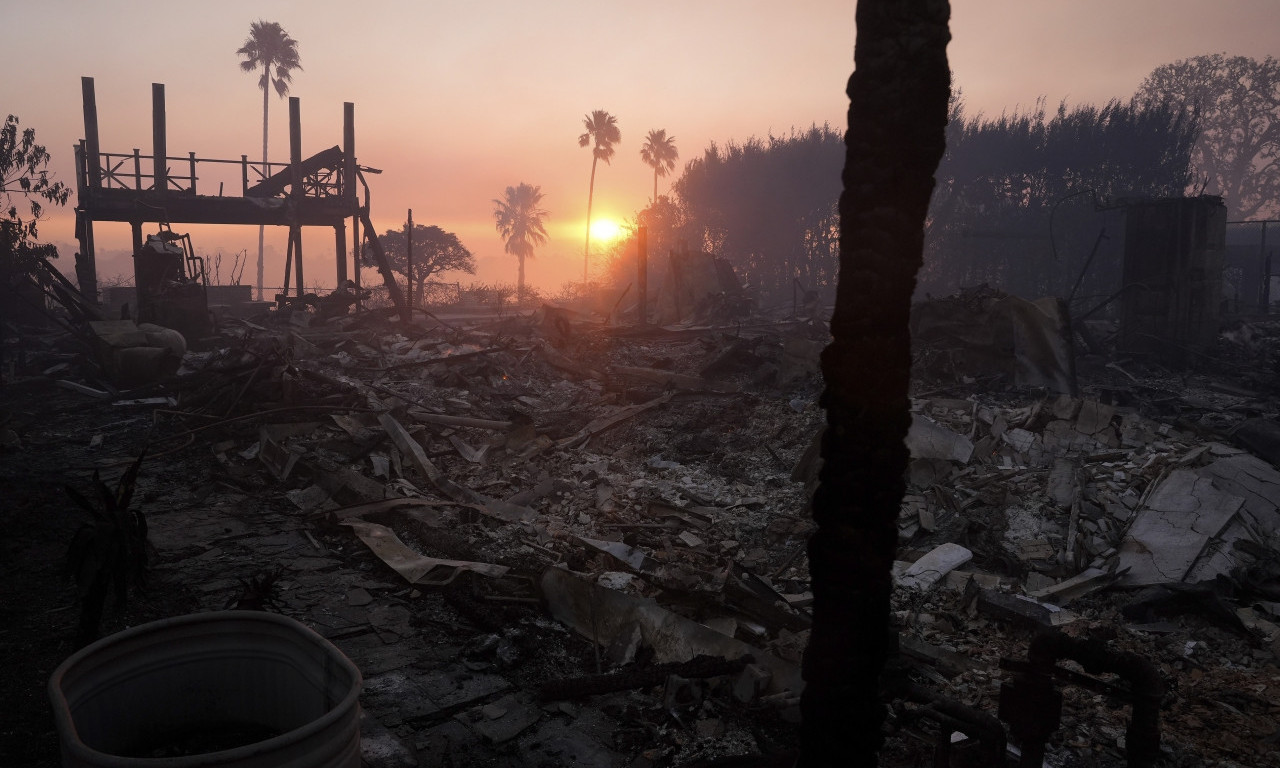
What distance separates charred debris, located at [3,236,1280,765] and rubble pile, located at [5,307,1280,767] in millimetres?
31

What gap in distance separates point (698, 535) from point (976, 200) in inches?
1413

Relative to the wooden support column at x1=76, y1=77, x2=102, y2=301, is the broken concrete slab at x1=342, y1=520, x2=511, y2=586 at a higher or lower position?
lower

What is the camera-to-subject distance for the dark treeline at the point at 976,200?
3409cm

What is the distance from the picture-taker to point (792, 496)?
8812mm

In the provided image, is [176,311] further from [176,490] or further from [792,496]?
[792,496]

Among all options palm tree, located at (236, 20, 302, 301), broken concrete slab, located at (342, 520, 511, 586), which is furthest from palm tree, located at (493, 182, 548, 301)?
broken concrete slab, located at (342, 520, 511, 586)

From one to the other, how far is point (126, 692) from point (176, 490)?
23.4ft

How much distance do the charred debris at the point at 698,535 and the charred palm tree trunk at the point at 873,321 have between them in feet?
4.89

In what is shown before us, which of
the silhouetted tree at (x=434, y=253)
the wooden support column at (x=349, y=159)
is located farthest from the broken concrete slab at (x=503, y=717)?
the silhouetted tree at (x=434, y=253)

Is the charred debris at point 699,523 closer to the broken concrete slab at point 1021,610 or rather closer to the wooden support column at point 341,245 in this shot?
the broken concrete slab at point 1021,610

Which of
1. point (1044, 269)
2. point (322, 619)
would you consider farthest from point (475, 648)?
point (1044, 269)

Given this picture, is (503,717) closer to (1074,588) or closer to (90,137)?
(1074,588)

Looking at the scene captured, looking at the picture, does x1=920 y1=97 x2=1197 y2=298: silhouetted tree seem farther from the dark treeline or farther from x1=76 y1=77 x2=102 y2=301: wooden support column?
x1=76 y1=77 x2=102 y2=301: wooden support column

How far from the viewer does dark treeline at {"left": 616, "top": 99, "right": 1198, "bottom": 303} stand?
34.1 m
